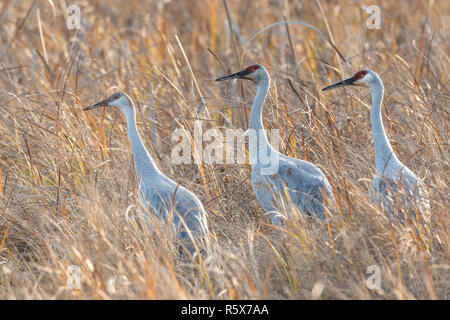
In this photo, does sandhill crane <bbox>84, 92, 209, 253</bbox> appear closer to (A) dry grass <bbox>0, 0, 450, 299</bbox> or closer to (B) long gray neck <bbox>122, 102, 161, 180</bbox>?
(B) long gray neck <bbox>122, 102, 161, 180</bbox>

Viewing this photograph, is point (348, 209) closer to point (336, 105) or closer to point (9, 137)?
point (336, 105)

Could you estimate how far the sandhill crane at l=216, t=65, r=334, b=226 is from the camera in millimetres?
3658

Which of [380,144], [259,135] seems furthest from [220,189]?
[380,144]

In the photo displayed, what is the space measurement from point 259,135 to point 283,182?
40cm

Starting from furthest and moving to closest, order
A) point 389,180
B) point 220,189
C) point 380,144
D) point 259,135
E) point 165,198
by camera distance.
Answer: point 220,189, point 259,135, point 165,198, point 380,144, point 389,180

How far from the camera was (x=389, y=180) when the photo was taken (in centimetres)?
338

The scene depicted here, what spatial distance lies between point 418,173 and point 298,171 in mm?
704

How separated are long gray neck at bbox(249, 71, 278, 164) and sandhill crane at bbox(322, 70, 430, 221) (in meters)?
0.64

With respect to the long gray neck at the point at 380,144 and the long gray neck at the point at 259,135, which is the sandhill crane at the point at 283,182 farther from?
the long gray neck at the point at 380,144

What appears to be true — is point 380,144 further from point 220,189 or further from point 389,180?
point 220,189

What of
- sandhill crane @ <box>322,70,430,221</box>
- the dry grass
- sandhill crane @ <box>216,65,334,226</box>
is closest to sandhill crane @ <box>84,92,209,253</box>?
the dry grass

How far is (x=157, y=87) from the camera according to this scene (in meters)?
5.48

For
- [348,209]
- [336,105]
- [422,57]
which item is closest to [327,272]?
[348,209]

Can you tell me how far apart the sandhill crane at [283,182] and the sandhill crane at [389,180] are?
0.34m
